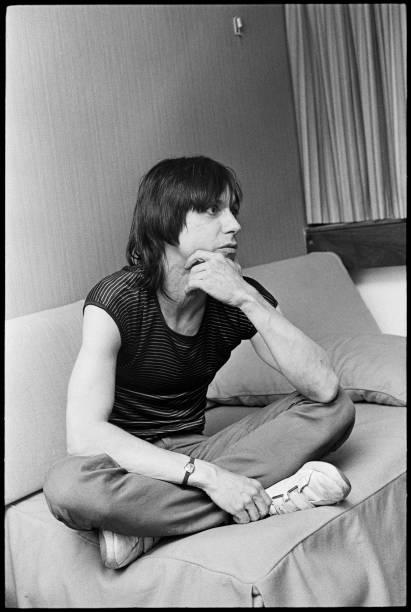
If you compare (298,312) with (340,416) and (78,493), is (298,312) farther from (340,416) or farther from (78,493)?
(78,493)

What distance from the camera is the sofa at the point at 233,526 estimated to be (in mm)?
1281

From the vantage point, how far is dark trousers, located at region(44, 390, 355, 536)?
1325mm

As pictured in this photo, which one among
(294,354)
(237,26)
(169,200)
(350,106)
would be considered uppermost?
(237,26)

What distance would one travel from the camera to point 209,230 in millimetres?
1698

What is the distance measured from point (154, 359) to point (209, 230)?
0.31m

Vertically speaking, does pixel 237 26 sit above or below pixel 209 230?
above

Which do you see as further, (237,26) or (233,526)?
(237,26)

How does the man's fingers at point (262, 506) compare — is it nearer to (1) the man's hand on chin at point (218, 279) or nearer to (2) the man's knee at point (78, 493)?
(2) the man's knee at point (78, 493)

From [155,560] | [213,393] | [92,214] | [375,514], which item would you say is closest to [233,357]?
[213,393]

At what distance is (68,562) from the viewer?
4.83ft

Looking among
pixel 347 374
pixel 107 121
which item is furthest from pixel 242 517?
pixel 107 121

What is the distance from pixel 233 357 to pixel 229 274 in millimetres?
682

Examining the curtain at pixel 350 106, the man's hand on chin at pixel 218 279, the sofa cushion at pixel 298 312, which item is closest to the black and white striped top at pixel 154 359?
the man's hand on chin at pixel 218 279

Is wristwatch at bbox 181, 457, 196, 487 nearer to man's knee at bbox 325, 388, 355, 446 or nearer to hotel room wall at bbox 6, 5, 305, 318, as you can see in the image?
man's knee at bbox 325, 388, 355, 446
